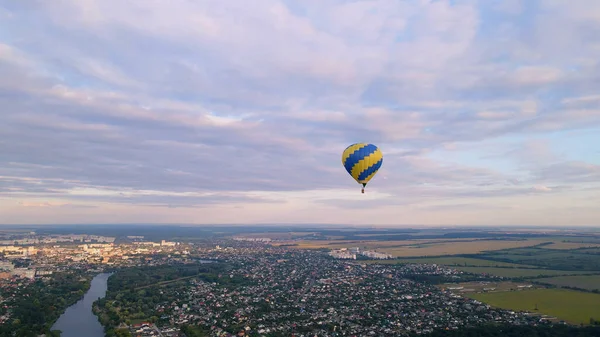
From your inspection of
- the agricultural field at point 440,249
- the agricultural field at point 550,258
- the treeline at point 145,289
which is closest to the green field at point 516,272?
the agricultural field at point 550,258

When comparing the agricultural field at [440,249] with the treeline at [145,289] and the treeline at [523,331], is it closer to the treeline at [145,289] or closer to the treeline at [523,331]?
the treeline at [145,289]

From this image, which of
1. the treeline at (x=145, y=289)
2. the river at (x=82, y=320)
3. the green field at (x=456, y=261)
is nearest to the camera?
the river at (x=82, y=320)

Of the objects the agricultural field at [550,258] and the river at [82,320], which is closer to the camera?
the river at [82,320]

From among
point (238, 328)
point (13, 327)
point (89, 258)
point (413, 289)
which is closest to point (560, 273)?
point (413, 289)

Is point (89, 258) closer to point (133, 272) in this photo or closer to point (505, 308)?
point (133, 272)

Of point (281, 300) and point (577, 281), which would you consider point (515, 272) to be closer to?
point (577, 281)

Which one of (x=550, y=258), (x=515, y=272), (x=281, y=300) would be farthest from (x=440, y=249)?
(x=281, y=300)

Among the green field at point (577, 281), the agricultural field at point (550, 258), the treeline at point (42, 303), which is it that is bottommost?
the treeline at point (42, 303)

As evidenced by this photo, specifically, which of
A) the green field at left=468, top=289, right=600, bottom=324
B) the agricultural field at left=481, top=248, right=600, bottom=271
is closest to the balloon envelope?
the green field at left=468, top=289, right=600, bottom=324
